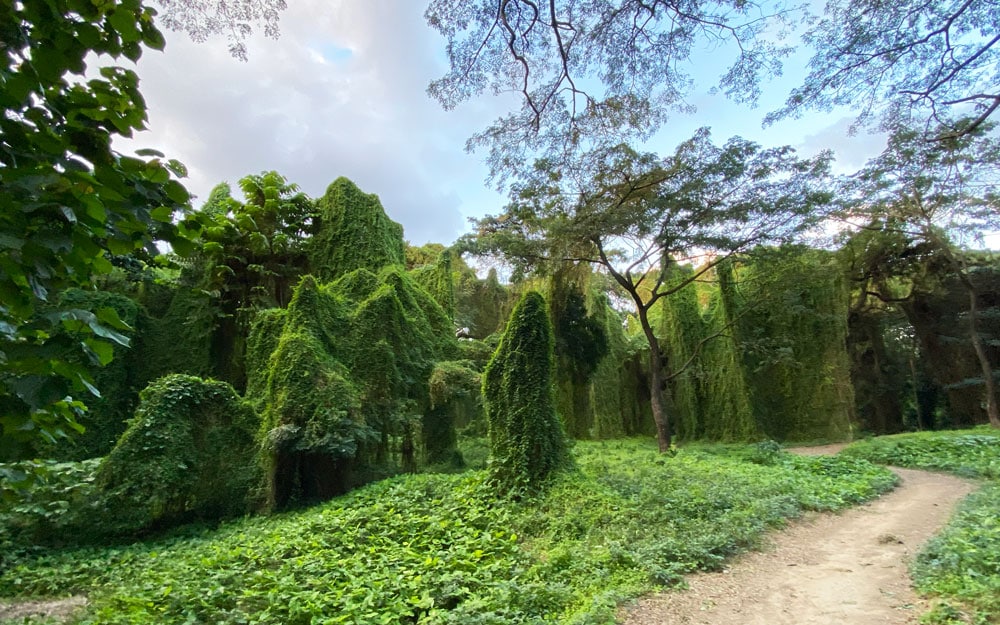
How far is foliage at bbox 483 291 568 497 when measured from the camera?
24.5 feet

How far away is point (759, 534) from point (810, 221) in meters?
9.74

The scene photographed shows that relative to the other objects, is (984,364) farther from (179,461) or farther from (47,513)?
(47,513)

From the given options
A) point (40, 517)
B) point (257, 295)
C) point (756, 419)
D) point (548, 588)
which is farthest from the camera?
point (756, 419)

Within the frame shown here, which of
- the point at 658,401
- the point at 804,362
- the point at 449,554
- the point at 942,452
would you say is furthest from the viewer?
the point at 804,362

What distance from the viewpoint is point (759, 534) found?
5.25 meters

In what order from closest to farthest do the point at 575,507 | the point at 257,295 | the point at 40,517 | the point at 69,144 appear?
the point at 69,144, the point at 575,507, the point at 40,517, the point at 257,295

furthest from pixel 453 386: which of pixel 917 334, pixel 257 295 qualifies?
pixel 917 334

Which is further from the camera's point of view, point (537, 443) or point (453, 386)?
point (453, 386)

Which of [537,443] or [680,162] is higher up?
[680,162]

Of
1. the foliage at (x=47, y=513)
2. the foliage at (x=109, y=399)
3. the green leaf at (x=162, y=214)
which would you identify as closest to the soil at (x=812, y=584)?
the foliage at (x=47, y=513)

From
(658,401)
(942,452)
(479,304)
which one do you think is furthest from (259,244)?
(942,452)

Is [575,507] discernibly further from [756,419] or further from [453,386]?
[756,419]

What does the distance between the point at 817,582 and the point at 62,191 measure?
5508 mm

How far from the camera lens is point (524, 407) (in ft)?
25.9
